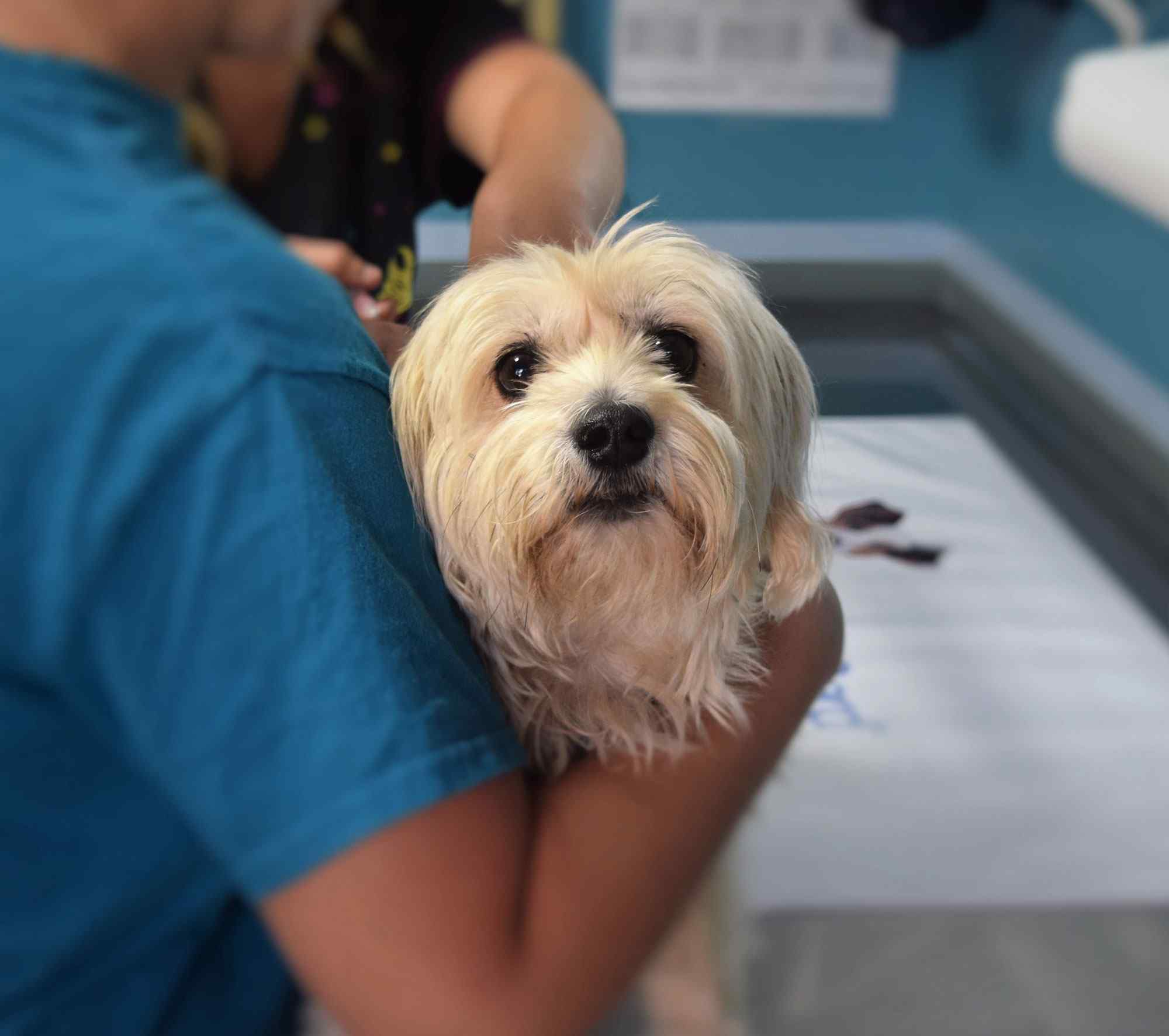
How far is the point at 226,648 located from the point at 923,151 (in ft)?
1.32

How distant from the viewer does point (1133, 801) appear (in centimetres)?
56

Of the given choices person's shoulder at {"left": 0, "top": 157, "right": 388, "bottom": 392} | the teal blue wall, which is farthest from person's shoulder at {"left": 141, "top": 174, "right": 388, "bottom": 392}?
the teal blue wall

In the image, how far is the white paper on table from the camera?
533 millimetres

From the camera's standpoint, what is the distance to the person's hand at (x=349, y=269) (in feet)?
1.07

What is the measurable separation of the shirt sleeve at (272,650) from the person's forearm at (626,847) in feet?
0.26

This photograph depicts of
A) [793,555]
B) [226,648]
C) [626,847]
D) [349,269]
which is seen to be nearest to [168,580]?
[226,648]

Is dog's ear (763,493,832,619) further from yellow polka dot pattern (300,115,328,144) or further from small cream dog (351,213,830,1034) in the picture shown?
yellow polka dot pattern (300,115,328,144)

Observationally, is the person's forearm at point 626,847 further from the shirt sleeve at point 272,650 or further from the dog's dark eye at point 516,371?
the dog's dark eye at point 516,371

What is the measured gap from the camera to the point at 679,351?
63 centimetres

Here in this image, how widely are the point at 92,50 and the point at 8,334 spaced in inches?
3.1

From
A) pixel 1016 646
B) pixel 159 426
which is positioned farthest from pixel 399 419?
pixel 1016 646

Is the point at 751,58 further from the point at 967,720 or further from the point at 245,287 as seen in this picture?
the point at 967,720

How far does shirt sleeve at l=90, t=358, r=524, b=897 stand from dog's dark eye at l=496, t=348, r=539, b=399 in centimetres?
23

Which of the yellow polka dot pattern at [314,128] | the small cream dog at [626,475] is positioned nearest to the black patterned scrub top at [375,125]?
the yellow polka dot pattern at [314,128]
